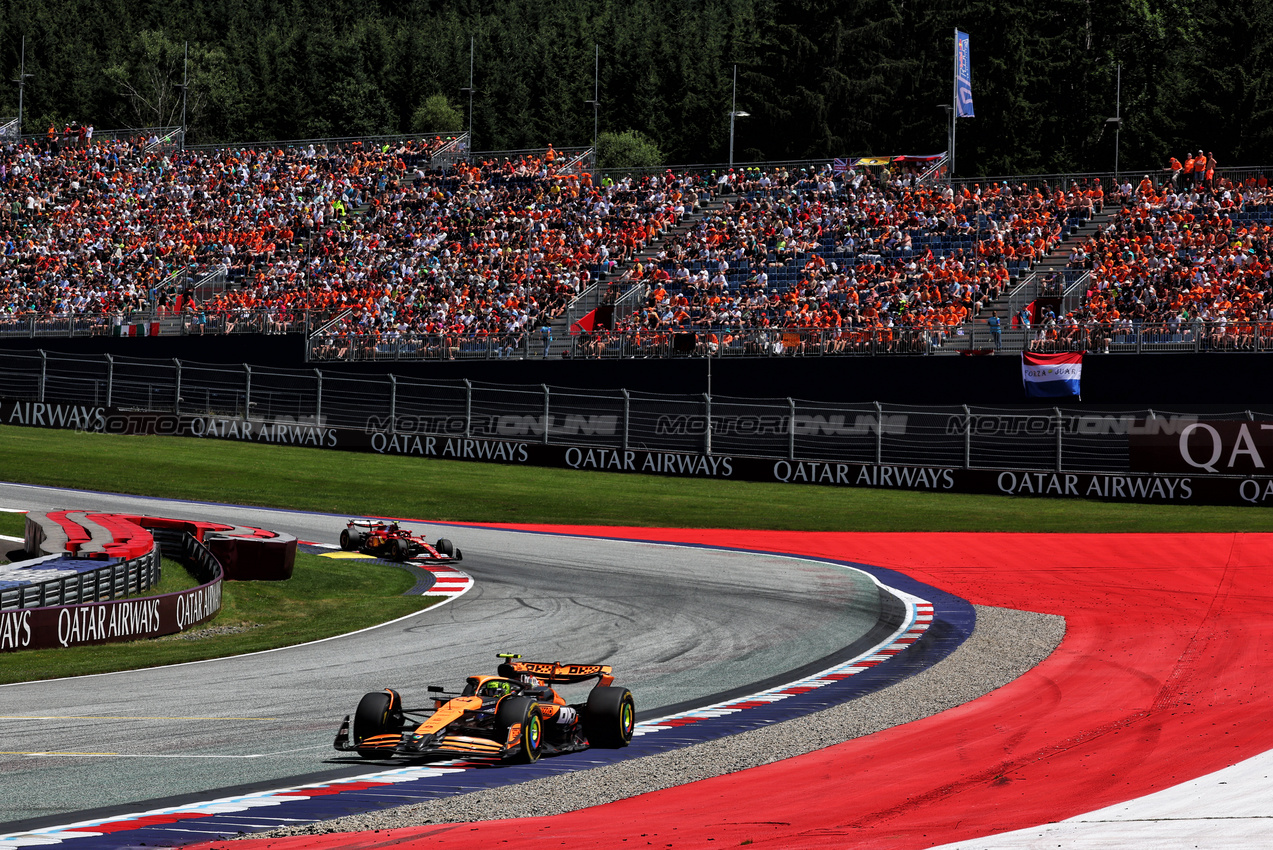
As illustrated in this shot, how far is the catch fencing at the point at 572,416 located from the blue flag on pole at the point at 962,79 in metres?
15.8

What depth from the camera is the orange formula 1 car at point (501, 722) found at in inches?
355

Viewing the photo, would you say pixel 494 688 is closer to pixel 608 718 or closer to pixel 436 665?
pixel 608 718

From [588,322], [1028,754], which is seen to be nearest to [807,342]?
[588,322]

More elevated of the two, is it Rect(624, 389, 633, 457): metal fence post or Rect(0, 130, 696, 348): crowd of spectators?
Rect(0, 130, 696, 348): crowd of spectators

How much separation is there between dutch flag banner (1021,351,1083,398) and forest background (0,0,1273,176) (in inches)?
1411

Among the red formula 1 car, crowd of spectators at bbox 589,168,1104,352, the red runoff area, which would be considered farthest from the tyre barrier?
crowd of spectators at bbox 589,168,1104,352

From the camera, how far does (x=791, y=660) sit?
14000 millimetres

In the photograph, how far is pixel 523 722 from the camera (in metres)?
9.13

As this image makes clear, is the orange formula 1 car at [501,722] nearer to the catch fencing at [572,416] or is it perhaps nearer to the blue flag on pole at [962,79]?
the catch fencing at [572,416]

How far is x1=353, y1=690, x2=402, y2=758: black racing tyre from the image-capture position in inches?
358

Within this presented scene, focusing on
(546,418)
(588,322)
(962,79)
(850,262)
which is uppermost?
(962,79)

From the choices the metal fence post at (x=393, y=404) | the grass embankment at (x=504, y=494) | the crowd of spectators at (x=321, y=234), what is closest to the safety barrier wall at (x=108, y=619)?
the grass embankment at (x=504, y=494)

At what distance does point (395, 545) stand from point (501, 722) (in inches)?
518

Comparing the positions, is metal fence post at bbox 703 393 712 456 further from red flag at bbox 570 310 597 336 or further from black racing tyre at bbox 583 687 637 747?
black racing tyre at bbox 583 687 637 747
